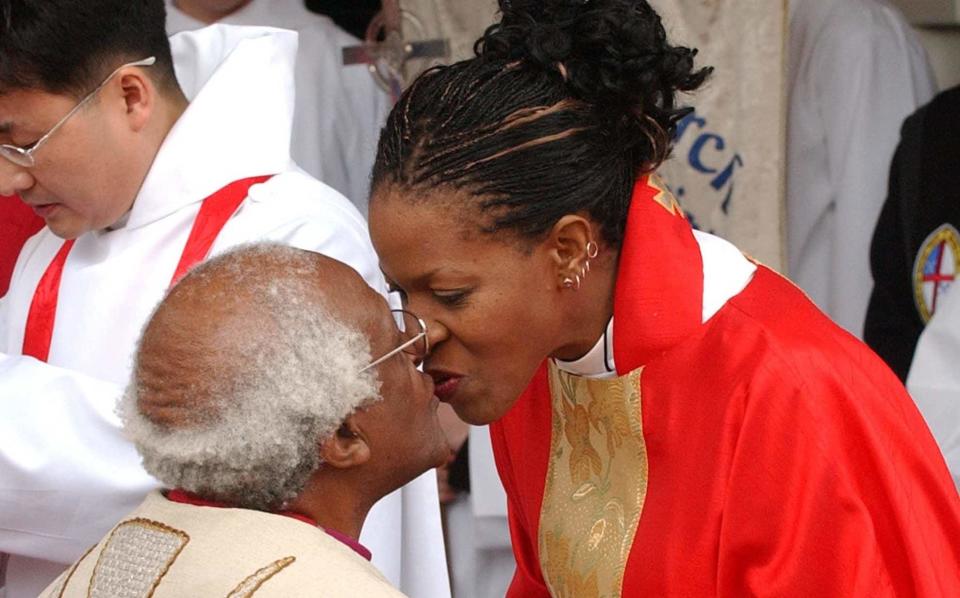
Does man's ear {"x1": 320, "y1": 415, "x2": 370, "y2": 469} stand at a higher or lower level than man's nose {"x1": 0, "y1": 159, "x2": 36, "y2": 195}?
higher

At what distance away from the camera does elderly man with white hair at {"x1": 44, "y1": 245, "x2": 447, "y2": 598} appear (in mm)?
1763

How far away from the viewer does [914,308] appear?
418 centimetres

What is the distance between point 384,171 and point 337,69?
237 cm

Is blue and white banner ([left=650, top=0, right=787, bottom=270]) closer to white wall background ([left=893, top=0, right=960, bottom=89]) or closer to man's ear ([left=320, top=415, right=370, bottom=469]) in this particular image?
white wall background ([left=893, top=0, right=960, bottom=89])

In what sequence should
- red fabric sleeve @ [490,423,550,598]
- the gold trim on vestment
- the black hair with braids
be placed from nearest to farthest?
1. the gold trim on vestment
2. the black hair with braids
3. red fabric sleeve @ [490,423,550,598]

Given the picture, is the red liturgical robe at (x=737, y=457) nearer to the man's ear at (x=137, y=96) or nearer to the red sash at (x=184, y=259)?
the red sash at (x=184, y=259)

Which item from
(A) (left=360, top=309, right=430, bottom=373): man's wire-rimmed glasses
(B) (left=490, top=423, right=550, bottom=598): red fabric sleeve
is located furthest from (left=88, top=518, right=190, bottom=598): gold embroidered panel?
(B) (left=490, top=423, right=550, bottom=598): red fabric sleeve

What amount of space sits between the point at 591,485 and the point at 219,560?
0.82 meters

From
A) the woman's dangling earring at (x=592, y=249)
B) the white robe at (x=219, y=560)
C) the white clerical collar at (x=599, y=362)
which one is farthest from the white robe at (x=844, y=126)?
the white robe at (x=219, y=560)

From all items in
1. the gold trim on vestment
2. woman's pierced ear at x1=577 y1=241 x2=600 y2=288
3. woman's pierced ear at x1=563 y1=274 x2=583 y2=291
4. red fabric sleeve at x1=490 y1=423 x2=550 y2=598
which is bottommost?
red fabric sleeve at x1=490 y1=423 x2=550 y2=598

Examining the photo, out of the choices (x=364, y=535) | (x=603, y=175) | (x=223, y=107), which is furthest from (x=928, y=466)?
(x=223, y=107)

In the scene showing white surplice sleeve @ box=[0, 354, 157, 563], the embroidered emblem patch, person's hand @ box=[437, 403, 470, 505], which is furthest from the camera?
the embroidered emblem patch

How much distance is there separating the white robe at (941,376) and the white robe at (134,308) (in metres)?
1.25

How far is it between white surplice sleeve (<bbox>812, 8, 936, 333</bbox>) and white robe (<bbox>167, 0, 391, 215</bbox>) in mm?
1265
